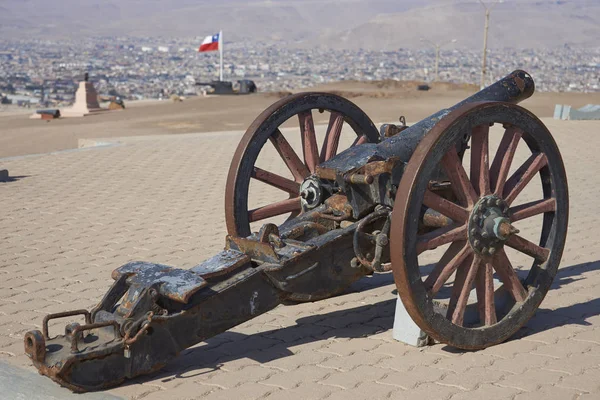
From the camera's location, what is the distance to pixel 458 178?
5.16 meters

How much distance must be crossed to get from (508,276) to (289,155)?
6.06 ft

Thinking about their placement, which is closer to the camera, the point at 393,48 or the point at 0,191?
the point at 0,191

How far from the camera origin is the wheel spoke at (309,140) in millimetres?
6664

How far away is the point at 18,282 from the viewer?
6.80m

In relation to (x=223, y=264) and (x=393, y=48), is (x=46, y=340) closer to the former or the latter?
(x=223, y=264)

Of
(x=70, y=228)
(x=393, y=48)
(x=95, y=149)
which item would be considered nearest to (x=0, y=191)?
(x=70, y=228)

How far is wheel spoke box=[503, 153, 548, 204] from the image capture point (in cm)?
552

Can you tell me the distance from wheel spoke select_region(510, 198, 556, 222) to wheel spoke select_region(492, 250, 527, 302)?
0.24 meters

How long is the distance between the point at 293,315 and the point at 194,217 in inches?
129

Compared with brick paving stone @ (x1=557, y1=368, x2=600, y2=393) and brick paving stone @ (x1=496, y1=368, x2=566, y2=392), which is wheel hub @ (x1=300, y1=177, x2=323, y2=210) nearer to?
brick paving stone @ (x1=496, y1=368, x2=566, y2=392)

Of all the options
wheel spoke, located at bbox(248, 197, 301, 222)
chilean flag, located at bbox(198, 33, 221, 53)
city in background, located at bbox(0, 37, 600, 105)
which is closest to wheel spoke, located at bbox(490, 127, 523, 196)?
wheel spoke, located at bbox(248, 197, 301, 222)

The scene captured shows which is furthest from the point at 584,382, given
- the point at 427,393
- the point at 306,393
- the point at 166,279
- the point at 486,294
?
the point at 166,279

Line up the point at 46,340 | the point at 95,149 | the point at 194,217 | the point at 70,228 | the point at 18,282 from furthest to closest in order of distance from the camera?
the point at 95,149 → the point at 194,217 → the point at 70,228 → the point at 18,282 → the point at 46,340

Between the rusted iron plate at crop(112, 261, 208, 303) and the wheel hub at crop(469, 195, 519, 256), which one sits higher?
the wheel hub at crop(469, 195, 519, 256)
